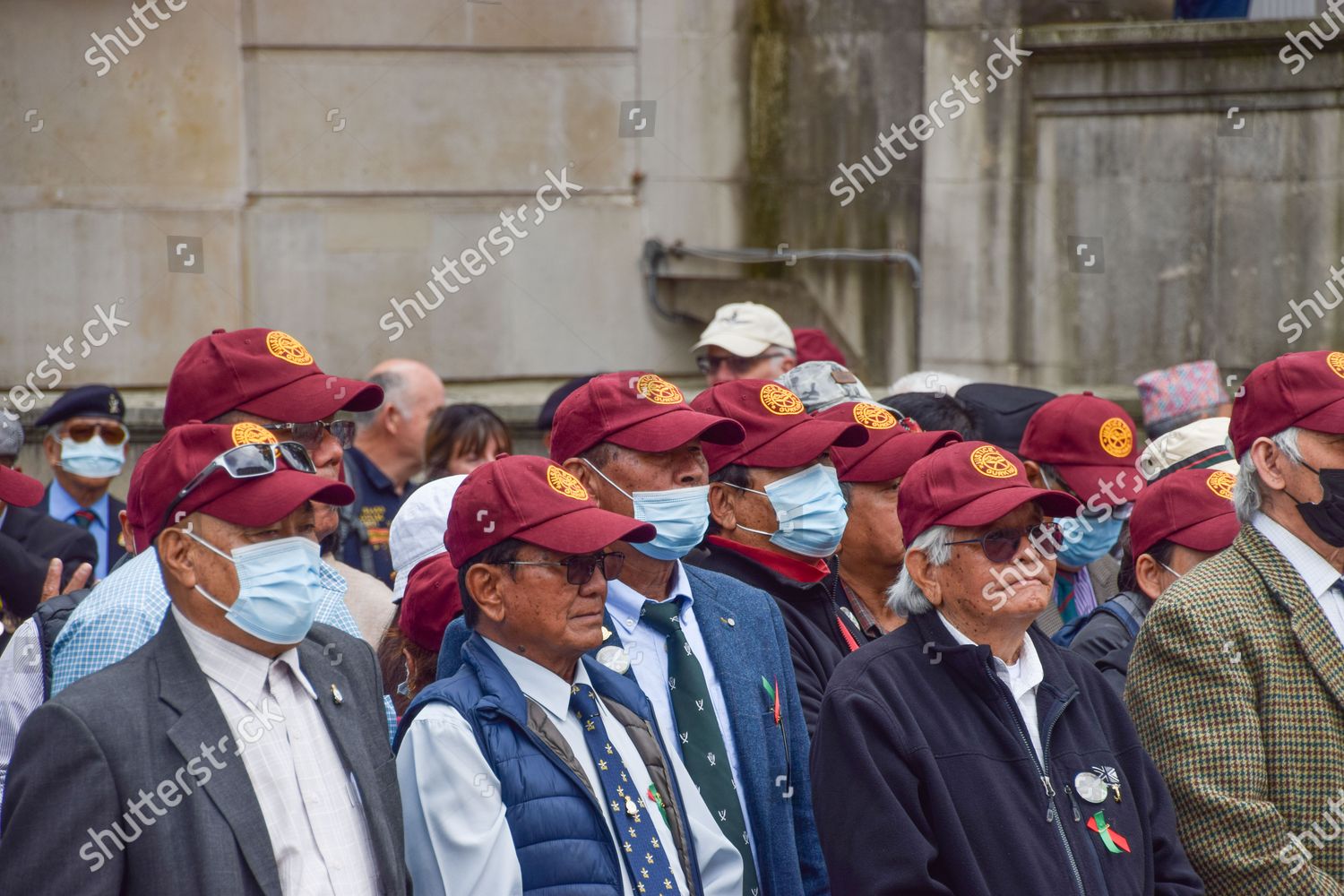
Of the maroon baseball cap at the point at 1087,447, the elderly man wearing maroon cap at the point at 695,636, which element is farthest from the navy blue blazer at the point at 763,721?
the maroon baseball cap at the point at 1087,447

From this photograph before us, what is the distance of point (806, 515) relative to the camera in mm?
4785

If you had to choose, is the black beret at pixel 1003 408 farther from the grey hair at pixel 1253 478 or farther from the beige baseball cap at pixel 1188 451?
the grey hair at pixel 1253 478

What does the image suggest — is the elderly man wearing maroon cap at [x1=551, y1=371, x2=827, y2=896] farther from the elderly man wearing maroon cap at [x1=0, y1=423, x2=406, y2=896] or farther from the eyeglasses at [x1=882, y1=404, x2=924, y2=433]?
the eyeglasses at [x1=882, y1=404, x2=924, y2=433]

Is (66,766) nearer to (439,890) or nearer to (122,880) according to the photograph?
(122,880)

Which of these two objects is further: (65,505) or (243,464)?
(65,505)

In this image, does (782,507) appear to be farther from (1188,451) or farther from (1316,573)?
(1188,451)

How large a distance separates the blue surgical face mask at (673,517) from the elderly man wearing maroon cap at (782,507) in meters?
0.40

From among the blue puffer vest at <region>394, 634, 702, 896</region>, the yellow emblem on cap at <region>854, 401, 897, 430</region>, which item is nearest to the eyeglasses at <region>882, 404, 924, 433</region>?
the yellow emblem on cap at <region>854, 401, 897, 430</region>

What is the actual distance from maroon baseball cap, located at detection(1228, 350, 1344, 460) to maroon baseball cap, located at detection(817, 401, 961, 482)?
103 centimetres

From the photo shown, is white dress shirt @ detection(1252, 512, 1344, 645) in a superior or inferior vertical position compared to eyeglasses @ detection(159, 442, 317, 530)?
inferior

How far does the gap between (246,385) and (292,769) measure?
1.54 meters

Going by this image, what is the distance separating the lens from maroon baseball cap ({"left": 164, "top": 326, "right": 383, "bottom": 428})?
4512mm

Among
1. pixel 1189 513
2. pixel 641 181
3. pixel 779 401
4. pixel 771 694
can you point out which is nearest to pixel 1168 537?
pixel 1189 513

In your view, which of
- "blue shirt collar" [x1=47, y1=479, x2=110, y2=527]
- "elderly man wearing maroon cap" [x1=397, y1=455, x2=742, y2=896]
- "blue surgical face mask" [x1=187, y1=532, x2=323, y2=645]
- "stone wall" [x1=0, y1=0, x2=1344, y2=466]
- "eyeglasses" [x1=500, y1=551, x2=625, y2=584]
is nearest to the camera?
"blue surgical face mask" [x1=187, y1=532, x2=323, y2=645]
